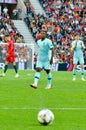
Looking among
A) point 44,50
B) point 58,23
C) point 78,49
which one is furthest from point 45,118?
point 58,23

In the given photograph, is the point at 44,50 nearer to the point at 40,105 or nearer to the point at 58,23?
the point at 40,105

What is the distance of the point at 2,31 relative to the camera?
48.9m

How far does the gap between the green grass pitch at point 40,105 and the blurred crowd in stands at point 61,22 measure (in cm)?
2456

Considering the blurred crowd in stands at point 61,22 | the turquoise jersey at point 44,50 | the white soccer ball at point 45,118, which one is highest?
the white soccer ball at point 45,118

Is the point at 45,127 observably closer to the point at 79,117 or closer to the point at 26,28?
the point at 79,117

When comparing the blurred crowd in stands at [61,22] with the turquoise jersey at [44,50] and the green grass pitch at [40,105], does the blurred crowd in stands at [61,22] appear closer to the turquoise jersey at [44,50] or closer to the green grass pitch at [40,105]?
the turquoise jersey at [44,50]

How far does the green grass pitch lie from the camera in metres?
14.4

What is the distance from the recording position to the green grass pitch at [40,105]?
14.4 metres

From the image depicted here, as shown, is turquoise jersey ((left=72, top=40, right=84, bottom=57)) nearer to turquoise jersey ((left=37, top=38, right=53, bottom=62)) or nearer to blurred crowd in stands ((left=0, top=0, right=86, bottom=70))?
turquoise jersey ((left=37, top=38, right=53, bottom=62))

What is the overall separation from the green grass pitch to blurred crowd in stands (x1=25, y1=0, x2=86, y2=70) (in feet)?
80.6

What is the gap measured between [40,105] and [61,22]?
119 feet

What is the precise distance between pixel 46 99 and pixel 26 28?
33920 mm

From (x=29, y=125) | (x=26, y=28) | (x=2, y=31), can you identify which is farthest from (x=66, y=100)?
(x=26, y=28)

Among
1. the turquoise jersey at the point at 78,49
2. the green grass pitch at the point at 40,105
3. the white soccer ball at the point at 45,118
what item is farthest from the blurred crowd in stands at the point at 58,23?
the white soccer ball at the point at 45,118
